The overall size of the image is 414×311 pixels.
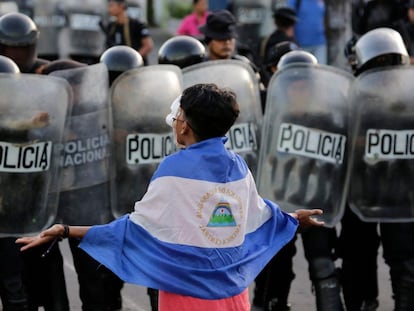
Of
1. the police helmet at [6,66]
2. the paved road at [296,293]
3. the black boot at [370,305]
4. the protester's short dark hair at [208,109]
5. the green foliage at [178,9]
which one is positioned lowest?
the paved road at [296,293]

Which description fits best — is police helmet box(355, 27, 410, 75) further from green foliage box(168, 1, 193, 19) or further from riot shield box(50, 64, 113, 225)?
green foliage box(168, 1, 193, 19)

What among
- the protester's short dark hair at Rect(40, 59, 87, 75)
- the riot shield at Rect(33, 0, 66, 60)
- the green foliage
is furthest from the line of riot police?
the green foliage

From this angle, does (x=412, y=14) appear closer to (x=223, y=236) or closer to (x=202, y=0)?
(x=202, y=0)

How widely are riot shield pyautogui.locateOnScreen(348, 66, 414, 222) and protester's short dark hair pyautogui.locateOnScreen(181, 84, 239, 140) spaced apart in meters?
2.17

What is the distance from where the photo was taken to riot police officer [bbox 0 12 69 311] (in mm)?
6637

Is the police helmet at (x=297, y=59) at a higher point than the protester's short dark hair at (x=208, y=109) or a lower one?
lower

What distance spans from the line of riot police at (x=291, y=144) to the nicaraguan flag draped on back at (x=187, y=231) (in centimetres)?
190

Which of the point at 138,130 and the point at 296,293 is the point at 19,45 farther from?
the point at 296,293

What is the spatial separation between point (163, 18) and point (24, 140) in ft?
58.1

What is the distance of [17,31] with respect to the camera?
7008 mm

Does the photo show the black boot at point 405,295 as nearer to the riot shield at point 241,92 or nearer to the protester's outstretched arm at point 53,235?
the riot shield at point 241,92

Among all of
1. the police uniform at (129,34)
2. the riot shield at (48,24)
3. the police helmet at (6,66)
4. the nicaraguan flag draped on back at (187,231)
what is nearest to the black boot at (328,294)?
the police helmet at (6,66)

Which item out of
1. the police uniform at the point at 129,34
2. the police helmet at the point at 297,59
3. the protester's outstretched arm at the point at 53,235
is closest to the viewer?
the protester's outstretched arm at the point at 53,235

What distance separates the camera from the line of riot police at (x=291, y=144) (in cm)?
641
